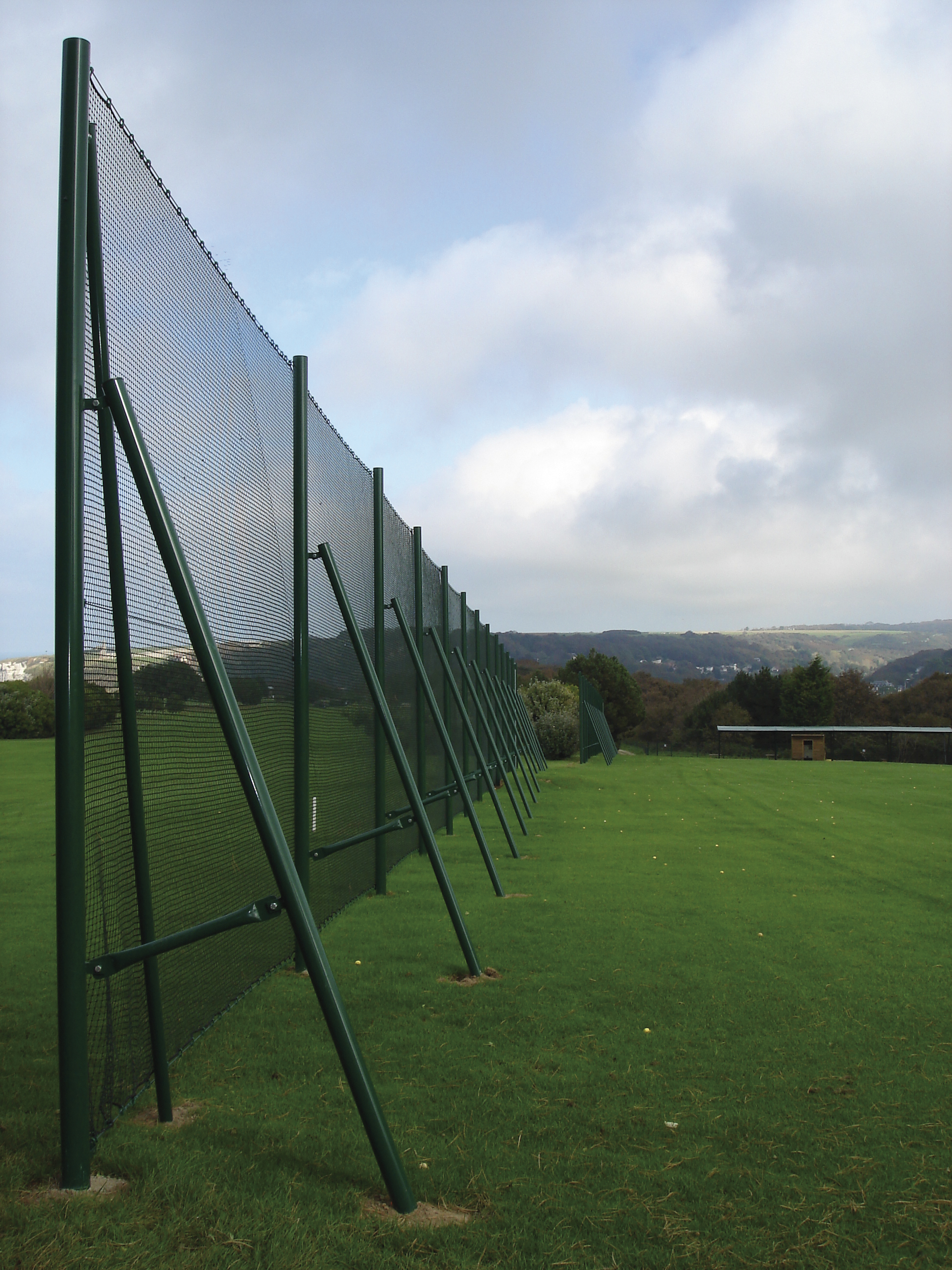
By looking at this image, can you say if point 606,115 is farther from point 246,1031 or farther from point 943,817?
point 943,817

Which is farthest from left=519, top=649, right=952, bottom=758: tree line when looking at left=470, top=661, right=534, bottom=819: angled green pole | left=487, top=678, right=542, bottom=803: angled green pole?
left=470, top=661, right=534, bottom=819: angled green pole

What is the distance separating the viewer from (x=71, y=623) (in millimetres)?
2273

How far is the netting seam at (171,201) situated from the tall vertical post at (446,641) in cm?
411

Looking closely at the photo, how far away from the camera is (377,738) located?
6.25 meters

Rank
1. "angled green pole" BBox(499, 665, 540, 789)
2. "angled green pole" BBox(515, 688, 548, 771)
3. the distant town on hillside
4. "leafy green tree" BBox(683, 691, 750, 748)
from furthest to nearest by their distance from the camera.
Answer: the distant town on hillside
"leafy green tree" BBox(683, 691, 750, 748)
"angled green pole" BBox(515, 688, 548, 771)
"angled green pole" BBox(499, 665, 540, 789)

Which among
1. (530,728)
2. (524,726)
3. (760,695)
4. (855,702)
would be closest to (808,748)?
(530,728)

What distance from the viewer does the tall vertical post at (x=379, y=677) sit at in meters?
6.12

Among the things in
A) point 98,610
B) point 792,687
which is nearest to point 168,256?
point 98,610

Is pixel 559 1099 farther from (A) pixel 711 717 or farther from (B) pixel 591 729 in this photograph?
(A) pixel 711 717

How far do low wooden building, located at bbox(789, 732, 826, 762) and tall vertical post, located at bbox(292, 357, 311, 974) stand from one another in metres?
29.4

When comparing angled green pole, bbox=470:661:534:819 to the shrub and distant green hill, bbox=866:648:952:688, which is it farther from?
distant green hill, bbox=866:648:952:688

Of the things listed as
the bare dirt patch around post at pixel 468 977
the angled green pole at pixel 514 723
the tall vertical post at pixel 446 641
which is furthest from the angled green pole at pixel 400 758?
the angled green pole at pixel 514 723

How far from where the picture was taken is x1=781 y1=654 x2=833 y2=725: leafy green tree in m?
52.6

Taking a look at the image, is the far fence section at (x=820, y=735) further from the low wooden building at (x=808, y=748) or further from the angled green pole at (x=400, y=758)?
the angled green pole at (x=400, y=758)
